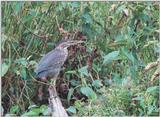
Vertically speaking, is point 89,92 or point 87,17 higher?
point 87,17

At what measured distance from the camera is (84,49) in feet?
11.8

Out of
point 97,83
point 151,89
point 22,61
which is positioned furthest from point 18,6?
point 151,89

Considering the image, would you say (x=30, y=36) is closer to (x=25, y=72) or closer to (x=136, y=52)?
(x=25, y=72)

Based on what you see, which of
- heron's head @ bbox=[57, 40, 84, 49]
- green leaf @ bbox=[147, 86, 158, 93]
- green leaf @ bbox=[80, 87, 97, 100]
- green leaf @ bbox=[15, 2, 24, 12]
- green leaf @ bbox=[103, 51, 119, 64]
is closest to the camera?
green leaf @ bbox=[147, 86, 158, 93]

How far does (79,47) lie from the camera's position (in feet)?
11.8

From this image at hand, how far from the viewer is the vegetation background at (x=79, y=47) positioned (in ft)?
11.2

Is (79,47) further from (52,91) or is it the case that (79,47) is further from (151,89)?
(151,89)

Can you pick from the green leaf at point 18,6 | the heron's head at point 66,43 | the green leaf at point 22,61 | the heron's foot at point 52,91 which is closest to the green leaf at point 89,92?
the heron's foot at point 52,91

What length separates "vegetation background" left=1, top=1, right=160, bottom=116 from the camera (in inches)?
134

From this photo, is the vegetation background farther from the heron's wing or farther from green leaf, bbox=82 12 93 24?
the heron's wing

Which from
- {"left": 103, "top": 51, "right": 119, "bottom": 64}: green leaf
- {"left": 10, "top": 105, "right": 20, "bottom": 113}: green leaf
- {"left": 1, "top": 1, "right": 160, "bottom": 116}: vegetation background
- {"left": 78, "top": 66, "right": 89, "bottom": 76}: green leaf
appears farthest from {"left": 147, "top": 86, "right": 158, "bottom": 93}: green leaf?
{"left": 10, "top": 105, "right": 20, "bottom": 113}: green leaf

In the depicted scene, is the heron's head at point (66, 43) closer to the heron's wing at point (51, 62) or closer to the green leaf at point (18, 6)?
the heron's wing at point (51, 62)

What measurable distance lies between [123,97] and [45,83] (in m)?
0.50

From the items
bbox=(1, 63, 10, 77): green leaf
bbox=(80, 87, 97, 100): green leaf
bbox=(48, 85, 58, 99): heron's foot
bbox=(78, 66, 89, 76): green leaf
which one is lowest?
bbox=(80, 87, 97, 100): green leaf
